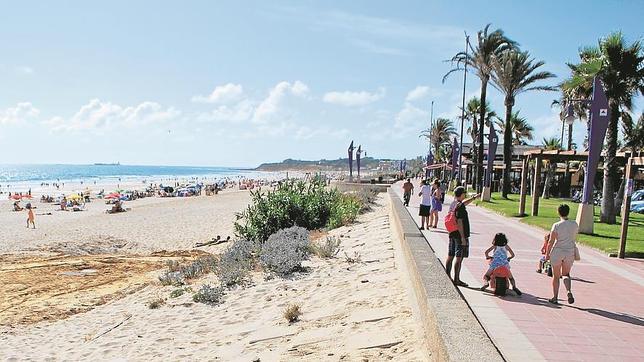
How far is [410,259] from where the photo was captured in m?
7.43

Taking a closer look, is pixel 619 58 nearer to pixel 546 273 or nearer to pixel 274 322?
pixel 546 273

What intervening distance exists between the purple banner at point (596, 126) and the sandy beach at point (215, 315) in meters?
5.44

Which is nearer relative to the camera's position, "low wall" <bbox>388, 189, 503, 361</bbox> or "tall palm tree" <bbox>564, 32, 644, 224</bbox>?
"low wall" <bbox>388, 189, 503, 361</bbox>

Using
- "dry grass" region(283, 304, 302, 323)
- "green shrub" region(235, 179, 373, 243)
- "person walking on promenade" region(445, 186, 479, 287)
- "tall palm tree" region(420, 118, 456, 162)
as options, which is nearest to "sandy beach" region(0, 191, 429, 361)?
"dry grass" region(283, 304, 302, 323)

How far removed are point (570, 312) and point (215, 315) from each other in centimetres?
497

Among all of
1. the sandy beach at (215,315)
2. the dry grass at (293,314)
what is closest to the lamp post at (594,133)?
the sandy beach at (215,315)

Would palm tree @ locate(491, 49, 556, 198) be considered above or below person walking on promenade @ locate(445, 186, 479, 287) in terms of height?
above

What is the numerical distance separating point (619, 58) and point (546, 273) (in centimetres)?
1171

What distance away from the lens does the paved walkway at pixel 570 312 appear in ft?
15.8

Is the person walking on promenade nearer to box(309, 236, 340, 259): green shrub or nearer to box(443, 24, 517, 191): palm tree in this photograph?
box(309, 236, 340, 259): green shrub

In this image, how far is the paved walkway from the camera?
4.80m

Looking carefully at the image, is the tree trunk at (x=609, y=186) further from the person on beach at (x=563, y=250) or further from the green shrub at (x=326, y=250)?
the person on beach at (x=563, y=250)

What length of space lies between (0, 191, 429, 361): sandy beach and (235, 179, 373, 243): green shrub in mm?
3301

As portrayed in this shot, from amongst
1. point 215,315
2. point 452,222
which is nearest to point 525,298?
point 452,222
